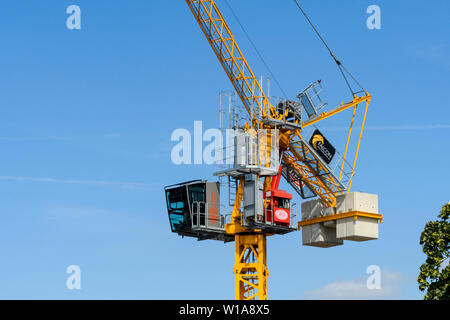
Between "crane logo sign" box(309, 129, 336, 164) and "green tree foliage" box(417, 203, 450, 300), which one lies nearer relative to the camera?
"green tree foliage" box(417, 203, 450, 300)

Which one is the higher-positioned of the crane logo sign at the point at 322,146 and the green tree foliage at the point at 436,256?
the crane logo sign at the point at 322,146

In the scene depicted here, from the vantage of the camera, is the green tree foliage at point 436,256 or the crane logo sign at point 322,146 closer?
the green tree foliage at point 436,256

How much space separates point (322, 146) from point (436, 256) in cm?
2940

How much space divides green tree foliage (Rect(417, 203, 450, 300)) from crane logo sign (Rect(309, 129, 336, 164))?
1013 inches

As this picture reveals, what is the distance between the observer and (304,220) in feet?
373

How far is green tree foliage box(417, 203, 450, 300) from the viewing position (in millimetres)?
83000

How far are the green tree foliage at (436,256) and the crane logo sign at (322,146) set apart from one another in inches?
1013

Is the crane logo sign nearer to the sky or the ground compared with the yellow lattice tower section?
nearer to the sky

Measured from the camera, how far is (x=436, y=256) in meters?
85.2

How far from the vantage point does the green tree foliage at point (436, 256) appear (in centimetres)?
8300

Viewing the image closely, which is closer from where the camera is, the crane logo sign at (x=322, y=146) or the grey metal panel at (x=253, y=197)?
the grey metal panel at (x=253, y=197)
